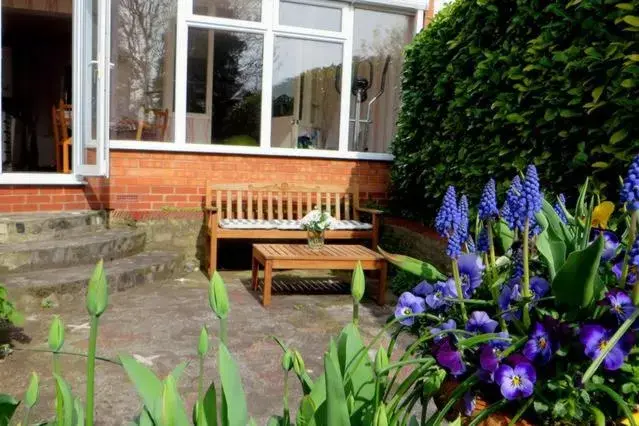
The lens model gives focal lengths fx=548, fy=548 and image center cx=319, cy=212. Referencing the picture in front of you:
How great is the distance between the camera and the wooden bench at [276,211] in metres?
5.38

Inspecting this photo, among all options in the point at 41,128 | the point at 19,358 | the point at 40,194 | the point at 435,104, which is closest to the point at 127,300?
the point at 19,358

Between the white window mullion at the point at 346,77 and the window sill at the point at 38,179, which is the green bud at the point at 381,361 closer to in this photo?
the window sill at the point at 38,179

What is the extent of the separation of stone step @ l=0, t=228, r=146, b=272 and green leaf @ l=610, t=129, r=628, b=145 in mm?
3682

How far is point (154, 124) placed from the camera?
640 centimetres

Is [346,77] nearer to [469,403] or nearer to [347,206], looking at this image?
[347,206]

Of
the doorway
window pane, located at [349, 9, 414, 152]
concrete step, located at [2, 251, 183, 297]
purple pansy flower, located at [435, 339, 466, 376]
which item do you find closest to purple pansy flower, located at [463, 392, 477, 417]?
purple pansy flower, located at [435, 339, 466, 376]

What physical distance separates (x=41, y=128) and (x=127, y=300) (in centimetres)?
648

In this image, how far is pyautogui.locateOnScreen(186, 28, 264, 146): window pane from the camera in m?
6.49

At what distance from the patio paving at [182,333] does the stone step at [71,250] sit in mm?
504

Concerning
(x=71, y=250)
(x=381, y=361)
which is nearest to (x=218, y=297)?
(x=381, y=361)

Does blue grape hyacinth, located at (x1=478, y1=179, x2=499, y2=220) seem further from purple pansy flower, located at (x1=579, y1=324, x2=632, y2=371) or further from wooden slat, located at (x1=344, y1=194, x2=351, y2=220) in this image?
wooden slat, located at (x1=344, y1=194, x2=351, y2=220)

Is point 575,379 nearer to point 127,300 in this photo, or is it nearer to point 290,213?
point 127,300

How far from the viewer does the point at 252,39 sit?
21.3 feet

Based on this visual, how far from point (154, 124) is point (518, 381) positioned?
606cm
